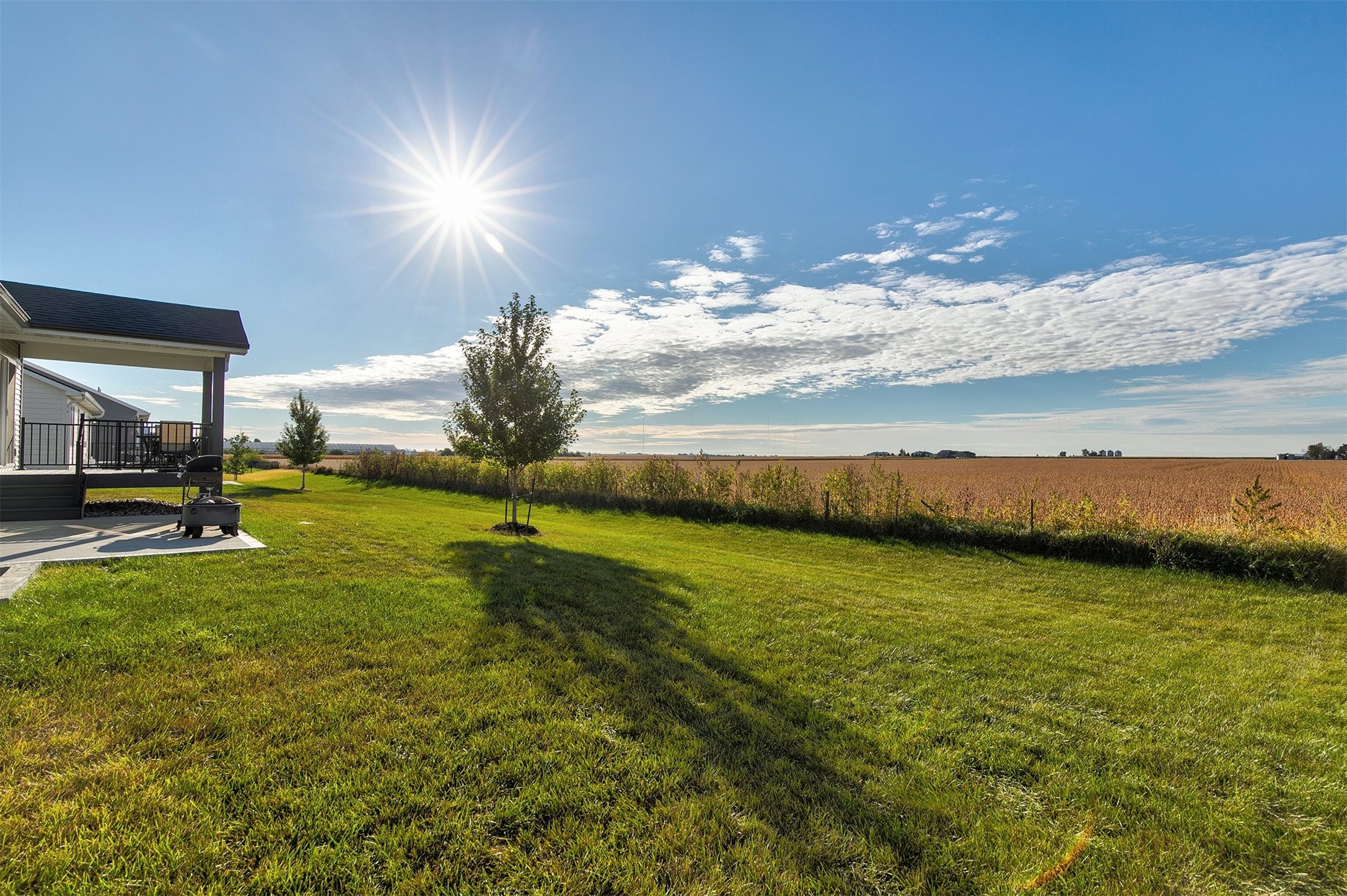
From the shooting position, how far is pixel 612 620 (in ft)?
17.9

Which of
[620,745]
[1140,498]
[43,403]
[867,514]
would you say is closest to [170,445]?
[43,403]

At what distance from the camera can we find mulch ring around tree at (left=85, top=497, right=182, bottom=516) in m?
10.4

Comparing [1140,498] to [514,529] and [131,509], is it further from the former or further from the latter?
[131,509]

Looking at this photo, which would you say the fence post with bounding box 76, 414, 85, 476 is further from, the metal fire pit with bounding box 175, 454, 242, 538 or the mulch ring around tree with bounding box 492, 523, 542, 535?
the mulch ring around tree with bounding box 492, 523, 542, 535

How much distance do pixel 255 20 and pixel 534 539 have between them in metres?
10.2

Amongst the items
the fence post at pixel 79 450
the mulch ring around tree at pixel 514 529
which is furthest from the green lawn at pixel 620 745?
the mulch ring around tree at pixel 514 529

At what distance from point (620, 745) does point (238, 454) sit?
138 feet

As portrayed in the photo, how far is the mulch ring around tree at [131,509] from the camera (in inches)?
410

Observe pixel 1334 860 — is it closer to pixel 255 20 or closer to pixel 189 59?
pixel 255 20

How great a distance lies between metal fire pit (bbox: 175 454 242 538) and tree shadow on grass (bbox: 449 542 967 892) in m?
4.89

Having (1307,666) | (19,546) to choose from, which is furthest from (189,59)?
(1307,666)

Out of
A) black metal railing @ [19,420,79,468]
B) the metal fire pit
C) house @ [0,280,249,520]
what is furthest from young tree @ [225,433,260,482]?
the metal fire pit

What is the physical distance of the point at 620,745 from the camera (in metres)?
3.09

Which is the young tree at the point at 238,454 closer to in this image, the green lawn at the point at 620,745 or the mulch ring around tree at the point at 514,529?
the mulch ring around tree at the point at 514,529
